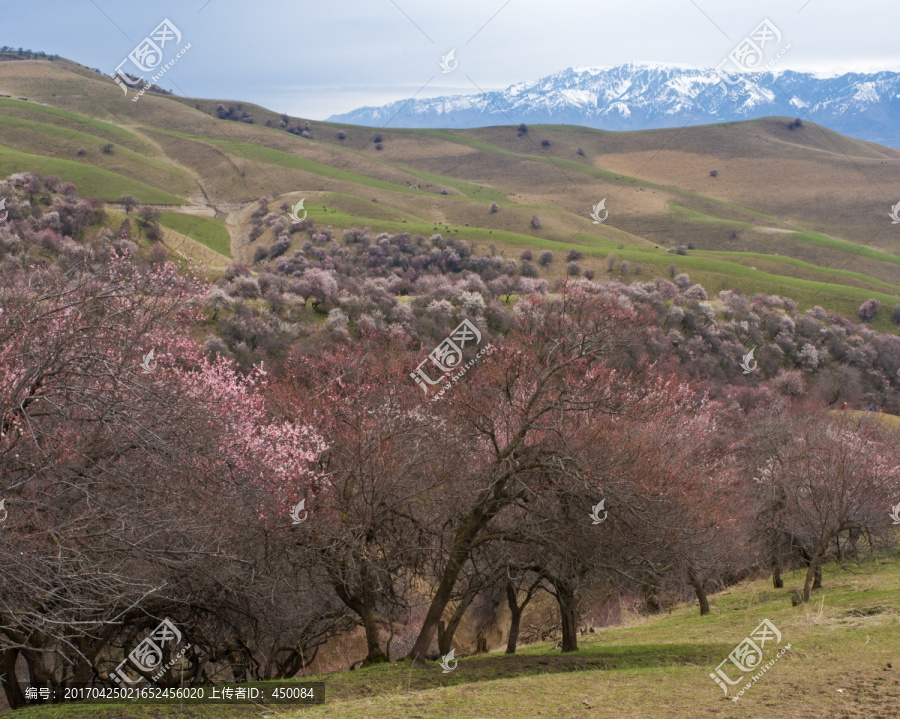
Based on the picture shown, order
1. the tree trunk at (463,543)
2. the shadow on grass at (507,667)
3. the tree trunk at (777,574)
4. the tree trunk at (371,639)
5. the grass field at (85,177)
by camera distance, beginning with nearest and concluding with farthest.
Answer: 1. the shadow on grass at (507,667)
2. the tree trunk at (463,543)
3. the tree trunk at (371,639)
4. the tree trunk at (777,574)
5. the grass field at (85,177)

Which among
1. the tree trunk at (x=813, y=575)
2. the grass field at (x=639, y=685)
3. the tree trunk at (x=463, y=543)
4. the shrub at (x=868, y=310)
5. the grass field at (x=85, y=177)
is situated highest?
the grass field at (x=85, y=177)

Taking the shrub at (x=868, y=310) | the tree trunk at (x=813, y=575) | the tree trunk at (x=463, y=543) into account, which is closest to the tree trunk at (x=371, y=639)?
the tree trunk at (x=463, y=543)

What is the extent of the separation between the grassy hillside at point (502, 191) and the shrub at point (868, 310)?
3.99 feet

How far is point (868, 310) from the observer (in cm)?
8950

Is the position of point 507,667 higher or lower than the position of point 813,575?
higher

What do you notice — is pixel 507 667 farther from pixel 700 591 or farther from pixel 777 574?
pixel 777 574

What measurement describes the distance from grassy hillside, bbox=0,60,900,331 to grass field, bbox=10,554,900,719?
3256 inches

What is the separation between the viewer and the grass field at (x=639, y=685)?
945cm

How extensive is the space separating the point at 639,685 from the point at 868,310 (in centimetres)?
9280

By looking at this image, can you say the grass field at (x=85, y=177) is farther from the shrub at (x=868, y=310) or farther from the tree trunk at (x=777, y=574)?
the shrub at (x=868, y=310)

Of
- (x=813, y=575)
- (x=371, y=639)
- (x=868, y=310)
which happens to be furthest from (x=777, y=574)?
(x=868, y=310)

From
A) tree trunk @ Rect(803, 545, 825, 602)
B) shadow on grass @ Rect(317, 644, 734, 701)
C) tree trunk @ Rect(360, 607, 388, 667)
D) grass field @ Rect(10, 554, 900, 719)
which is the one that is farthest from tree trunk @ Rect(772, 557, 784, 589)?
tree trunk @ Rect(360, 607, 388, 667)

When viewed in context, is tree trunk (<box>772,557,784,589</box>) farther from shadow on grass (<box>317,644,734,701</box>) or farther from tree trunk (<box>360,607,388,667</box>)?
tree trunk (<box>360,607,388,667</box>)

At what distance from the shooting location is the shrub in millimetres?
88994
